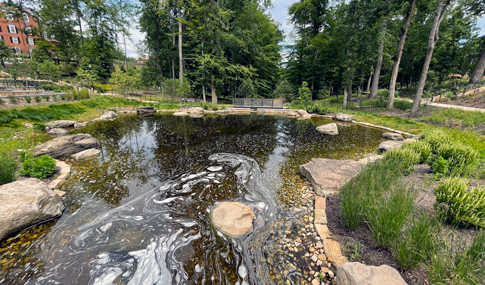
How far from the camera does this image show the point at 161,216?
3.83 m

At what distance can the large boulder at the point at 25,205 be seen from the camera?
3104 millimetres

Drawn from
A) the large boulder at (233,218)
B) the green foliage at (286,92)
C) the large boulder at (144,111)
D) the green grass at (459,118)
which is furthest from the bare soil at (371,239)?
the green foliage at (286,92)

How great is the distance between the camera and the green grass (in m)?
9.35

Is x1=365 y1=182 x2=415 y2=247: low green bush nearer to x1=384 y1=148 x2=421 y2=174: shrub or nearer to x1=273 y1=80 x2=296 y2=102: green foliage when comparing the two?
x1=384 y1=148 x2=421 y2=174: shrub

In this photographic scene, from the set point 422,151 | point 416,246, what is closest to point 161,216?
point 416,246

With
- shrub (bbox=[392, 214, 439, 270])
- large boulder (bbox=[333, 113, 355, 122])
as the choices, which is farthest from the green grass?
shrub (bbox=[392, 214, 439, 270])

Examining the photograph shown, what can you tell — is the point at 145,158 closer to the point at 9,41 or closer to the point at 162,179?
the point at 162,179

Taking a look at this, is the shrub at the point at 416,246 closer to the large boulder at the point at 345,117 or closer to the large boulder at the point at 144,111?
A: the large boulder at the point at 345,117

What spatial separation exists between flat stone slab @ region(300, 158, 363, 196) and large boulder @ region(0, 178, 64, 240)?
5799 millimetres

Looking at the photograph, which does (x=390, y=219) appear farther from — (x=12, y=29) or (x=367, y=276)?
(x=12, y=29)

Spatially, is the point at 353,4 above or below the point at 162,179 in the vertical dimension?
above

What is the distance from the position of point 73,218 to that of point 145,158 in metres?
3.13

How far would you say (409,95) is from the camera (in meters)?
22.1

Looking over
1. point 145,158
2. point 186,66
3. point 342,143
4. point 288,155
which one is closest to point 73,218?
point 145,158
